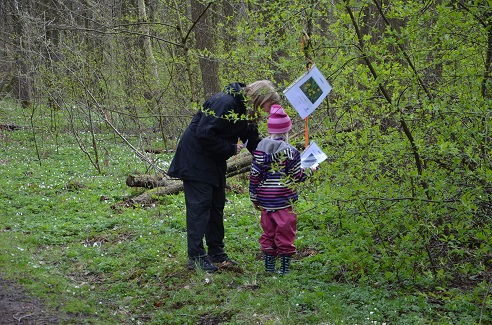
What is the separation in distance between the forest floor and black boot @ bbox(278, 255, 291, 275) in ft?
7.45

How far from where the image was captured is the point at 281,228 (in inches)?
228

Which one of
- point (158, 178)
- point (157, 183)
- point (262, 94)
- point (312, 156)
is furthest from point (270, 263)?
point (158, 178)

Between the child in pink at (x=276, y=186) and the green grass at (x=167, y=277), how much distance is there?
360 mm

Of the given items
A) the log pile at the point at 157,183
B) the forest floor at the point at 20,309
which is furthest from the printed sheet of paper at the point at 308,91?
the log pile at the point at 157,183

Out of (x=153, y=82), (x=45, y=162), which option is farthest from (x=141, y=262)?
(x=45, y=162)

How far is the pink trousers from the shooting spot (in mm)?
5793

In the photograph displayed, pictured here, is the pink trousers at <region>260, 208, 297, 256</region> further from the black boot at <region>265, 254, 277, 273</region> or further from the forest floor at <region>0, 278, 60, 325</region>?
the forest floor at <region>0, 278, 60, 325</region>

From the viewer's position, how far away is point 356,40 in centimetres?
521

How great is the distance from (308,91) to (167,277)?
2.58 m

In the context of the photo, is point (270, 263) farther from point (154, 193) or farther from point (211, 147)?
point (154, 193)

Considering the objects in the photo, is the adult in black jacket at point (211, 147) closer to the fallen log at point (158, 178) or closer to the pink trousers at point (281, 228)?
the pink trousers at point (281, 228)

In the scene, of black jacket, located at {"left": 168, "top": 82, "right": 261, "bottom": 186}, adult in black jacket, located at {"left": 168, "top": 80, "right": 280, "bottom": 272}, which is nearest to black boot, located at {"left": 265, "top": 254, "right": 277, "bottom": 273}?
adult in black jacket, located at {"left": 168, "top": 80, "right": 280, "bottom": 272}

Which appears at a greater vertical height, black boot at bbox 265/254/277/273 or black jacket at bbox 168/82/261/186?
black jacket at bbox 168/82/261/186

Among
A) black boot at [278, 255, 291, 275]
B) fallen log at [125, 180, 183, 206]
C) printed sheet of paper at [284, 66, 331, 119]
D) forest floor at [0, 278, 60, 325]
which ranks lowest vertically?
forest floor at [0, 278, 60, 325]
